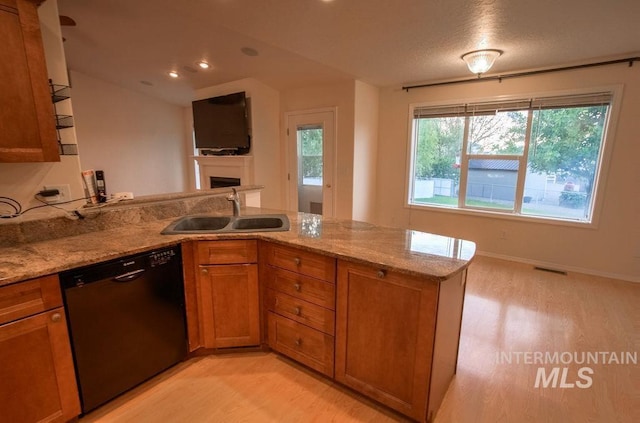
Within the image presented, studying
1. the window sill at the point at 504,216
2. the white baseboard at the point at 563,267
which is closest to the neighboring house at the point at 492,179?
the window sill at the point at 504,216

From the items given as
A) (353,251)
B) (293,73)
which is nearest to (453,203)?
(293,73)

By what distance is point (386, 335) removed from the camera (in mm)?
1529

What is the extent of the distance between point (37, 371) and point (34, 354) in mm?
88

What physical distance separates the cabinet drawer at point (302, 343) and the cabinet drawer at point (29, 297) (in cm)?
113

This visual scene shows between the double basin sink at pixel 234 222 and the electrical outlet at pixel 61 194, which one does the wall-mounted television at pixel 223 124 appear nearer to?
the double basin sink at pixel 234 222

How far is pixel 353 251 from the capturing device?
159 centimetres

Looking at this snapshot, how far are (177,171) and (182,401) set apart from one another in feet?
19.5

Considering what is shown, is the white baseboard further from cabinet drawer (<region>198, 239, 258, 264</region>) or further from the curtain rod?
cabinet drawer (<region>198, 239, 258, 264</region>)

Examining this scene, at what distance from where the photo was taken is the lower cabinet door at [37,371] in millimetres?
1298

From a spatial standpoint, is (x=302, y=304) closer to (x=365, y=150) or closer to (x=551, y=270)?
(x=365, y=150)

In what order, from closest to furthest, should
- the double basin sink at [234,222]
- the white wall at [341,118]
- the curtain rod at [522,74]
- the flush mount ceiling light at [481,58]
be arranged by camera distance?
the double basin sink at [234,222], the flush mount ceiling light at [481,58], the curtain rod at [522,74], the white wall at [341,118]

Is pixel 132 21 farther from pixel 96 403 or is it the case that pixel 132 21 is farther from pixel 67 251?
pixel 96 403

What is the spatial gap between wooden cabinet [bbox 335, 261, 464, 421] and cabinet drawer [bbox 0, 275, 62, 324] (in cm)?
134

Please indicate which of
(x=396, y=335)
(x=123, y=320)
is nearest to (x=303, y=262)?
(x=396, y=335)
